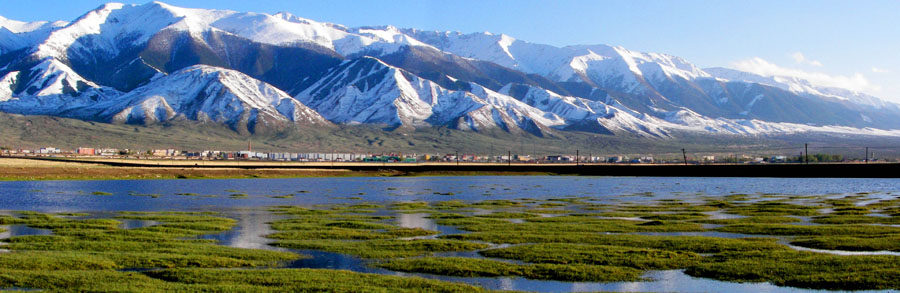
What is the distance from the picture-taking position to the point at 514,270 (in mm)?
34031

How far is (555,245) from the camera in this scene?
136 feet

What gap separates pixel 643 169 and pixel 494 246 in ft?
514

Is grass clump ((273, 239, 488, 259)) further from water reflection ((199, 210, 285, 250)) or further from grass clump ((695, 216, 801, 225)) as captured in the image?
grass clump ((695, 216, 801, 225))

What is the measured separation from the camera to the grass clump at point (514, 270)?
32.7 meters

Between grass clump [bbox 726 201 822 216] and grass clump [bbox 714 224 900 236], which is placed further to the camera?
grass clump [bbox 726 201 822 216]

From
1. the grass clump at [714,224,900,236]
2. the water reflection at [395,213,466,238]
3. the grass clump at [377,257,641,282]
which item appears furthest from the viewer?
the water reflection at [395,213,466,238]

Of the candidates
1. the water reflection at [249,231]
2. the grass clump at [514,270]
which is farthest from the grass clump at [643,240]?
the water reflection at [249,231]

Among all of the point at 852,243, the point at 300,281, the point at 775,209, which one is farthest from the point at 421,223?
the point at 775,209

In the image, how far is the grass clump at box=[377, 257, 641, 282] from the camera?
3272 cm

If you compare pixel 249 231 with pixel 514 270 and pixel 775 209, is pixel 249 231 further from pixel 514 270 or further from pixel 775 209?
pixel 775 209

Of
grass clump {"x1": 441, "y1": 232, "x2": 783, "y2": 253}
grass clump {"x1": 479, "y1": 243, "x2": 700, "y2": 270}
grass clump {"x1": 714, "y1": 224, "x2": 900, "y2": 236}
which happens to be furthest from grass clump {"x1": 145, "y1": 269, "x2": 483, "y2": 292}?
grass clump {"x1": 714, "y1": 224, "x2": 900, "y2": 236}

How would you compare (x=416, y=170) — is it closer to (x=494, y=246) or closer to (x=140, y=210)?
(x=140, y=210)

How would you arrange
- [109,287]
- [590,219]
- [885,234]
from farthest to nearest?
1. [590,219]
2. [885,234]
3. [109,287]

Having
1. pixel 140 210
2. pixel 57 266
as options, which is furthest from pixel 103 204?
pixel 57 266
